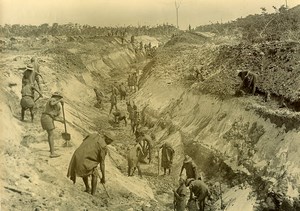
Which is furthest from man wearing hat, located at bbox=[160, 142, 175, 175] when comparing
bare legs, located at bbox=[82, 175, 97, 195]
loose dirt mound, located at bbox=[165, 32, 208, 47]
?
loose dirt mound, located at bbox=[165, 32, 208, 47]

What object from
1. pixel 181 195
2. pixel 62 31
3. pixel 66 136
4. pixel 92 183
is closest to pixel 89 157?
pixel 92 183

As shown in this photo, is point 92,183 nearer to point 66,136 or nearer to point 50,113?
point 50,113

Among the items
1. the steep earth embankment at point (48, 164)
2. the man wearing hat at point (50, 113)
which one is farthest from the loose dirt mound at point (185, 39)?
the man wearing hat at point (50, 113)

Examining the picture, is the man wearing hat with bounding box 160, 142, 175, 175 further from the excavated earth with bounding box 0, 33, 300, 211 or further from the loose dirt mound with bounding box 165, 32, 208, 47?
the loose dirt mound with bounding box 165, 32, 208, 47

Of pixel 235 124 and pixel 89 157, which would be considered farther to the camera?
pixel 235 124

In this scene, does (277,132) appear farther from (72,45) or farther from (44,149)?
(72,45)

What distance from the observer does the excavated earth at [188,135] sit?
8500mm

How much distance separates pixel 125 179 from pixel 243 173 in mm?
3080

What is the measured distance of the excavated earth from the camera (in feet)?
27.9

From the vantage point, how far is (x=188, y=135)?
1442 centimetres

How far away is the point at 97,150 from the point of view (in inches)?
327

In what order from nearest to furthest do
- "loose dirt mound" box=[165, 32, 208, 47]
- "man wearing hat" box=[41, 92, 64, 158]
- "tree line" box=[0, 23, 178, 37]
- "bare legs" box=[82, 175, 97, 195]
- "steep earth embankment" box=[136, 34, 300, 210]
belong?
"bare legs" box=[82, 175, 97, 195] → "steep earth embankment" box=[136, 34, 300, 210] → "man wearing hat" box=[41, 92, 64, 158] → "loose dirt mound" box=[165, 32, 208, 47] → "tree line" box=[0, 23, 178, 37]

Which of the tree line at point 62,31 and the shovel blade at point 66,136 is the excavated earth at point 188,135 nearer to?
the shovel blade at point 66,136

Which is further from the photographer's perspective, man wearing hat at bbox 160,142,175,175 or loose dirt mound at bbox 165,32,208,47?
loose dirt mound at bbox 165,32,208,47
